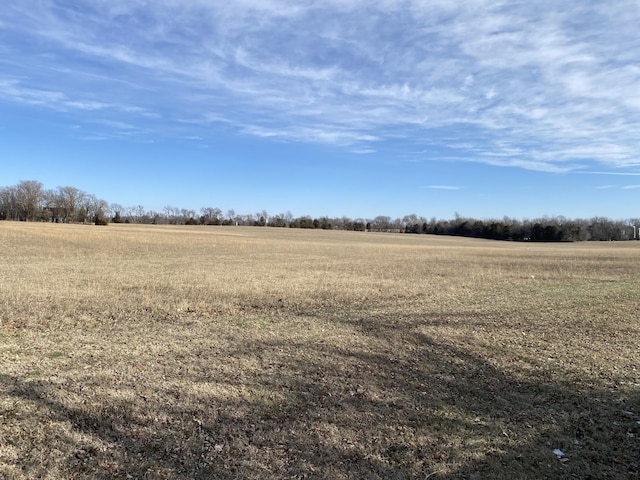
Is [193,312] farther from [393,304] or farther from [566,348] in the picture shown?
[566,348]

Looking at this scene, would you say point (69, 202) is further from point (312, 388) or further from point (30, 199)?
point (312, 388)

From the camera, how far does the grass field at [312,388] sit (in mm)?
4504

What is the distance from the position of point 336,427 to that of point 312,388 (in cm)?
130

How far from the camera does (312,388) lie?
650 cm

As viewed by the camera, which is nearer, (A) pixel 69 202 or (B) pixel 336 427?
(B) pixel 336 427

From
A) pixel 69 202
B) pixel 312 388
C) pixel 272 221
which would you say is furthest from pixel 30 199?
pixel 312 388

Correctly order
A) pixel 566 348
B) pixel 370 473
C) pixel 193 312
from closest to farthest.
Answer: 1. pixel 370 473
2. pixel 566 348
3. pixel 193 312

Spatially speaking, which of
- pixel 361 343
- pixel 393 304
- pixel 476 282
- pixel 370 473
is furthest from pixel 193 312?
pixel 476 282

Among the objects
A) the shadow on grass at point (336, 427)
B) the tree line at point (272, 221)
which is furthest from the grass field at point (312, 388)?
the tree line at point (272, 221)

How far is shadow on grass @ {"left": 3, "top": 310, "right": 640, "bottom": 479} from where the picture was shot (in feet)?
14.4

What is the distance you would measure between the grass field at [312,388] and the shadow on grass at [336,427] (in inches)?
1.0

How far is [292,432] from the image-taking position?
16.7ft

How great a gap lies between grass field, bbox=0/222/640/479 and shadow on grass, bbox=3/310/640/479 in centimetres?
3

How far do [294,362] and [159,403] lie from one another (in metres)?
2.62
